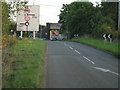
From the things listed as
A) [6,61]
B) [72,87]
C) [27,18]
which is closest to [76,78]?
[72,87]

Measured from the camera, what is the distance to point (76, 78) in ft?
39.7

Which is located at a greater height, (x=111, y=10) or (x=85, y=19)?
(x=111, y=10)

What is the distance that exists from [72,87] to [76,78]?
212 centimetres

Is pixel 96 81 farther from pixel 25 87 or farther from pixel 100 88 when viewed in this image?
pixel 25 87

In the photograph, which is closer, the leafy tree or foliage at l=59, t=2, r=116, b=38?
foliage at l=59, t=2, r=116, b=38

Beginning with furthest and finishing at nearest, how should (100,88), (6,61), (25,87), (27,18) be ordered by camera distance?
(27,18) < (6,61) < (100,88) < (25,87)

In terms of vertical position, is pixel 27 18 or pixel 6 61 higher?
pixel 27 18

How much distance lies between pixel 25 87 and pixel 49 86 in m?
1.63

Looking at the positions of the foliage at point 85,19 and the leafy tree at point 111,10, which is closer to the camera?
the foliage at point 85,19

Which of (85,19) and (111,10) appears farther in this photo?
(85,19)

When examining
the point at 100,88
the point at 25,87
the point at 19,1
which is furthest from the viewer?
the point at 19,1

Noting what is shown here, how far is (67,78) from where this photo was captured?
1204 centimetres

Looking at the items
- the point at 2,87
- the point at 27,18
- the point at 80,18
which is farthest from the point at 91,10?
the point at 2,87

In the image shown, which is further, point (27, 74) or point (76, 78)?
point (76, 78)
